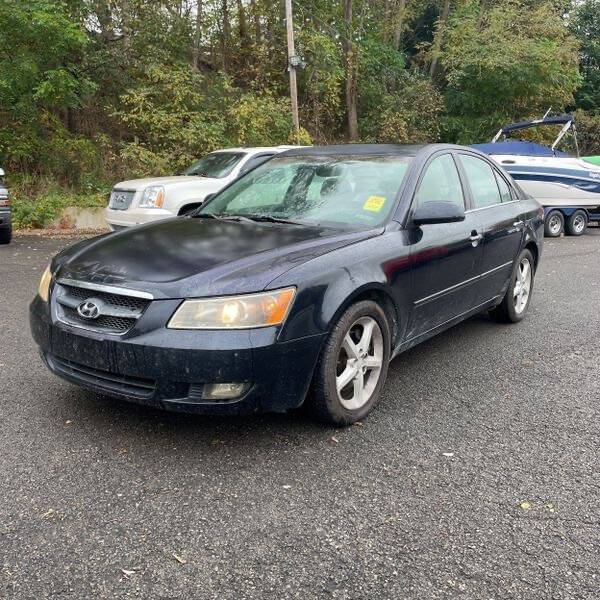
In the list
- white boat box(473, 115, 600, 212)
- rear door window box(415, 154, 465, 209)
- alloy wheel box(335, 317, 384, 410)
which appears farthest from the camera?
white boat box(473, 115, 600, 212)

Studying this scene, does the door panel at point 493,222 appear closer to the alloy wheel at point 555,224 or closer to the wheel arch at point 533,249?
the wheel arch at point 533,249

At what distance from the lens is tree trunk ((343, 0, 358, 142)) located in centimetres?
2011

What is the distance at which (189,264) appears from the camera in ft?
10.3

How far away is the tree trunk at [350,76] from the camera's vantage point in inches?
792

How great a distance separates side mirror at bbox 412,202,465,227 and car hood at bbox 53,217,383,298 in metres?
0.30

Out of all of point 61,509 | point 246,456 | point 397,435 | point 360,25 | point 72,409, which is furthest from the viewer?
point 360,25

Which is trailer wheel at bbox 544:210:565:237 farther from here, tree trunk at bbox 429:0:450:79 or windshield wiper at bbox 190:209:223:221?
windshield wiper at bbox 190:209:223:221

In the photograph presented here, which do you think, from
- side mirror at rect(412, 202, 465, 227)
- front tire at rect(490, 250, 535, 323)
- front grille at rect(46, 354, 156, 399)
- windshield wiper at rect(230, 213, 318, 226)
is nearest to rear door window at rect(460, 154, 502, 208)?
front tire at rect(490, 250, 535, 323)

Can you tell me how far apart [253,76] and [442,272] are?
629 inches

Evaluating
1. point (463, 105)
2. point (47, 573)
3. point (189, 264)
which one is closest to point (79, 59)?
point (463, 105)

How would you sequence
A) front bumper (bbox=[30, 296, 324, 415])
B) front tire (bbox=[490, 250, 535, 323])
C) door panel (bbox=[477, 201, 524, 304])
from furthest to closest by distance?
front tire (bbox=[490, 250, 535, 323]) → door panel (bbox=[477, 201, 524, 304]) → front bumper (bbox=[30, 296, 324, 415])

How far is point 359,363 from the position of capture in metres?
3.50

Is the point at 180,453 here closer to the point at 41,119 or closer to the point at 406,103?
the point at 41,119

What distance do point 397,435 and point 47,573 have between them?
188cm
